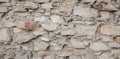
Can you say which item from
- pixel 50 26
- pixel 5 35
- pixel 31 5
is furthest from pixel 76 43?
pixel 5 35

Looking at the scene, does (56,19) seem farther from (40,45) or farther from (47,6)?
(40,45)

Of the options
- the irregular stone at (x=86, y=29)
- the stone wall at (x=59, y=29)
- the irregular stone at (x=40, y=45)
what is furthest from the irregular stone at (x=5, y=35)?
the irregular stone at (x=86, y=29)

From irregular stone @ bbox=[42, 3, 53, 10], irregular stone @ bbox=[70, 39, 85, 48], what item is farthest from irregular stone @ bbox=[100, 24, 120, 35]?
irregular stone @ bbox=[42, 3, 53, 10]

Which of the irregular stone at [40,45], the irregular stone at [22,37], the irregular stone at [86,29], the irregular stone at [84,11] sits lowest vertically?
the irregular stone at [40,45]

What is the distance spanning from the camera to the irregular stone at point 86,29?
2348mm

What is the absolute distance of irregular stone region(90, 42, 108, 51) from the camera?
234 cm

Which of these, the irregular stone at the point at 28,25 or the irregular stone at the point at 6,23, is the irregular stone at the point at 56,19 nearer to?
the irregular stone at the point at 28,25

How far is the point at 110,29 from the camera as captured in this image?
2.31 m

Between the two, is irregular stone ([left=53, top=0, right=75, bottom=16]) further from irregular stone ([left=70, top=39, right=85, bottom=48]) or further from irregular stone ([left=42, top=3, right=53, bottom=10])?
irregular stone ([left=70, top=39, right=85, bottom=48])

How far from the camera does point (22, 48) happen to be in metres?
2.49

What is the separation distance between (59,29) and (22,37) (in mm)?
412

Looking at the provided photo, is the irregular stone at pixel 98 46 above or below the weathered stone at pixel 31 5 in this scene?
below

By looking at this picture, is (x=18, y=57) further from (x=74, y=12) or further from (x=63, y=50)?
(x=74, y=12)

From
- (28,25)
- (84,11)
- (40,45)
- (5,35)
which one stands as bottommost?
(40,45)
